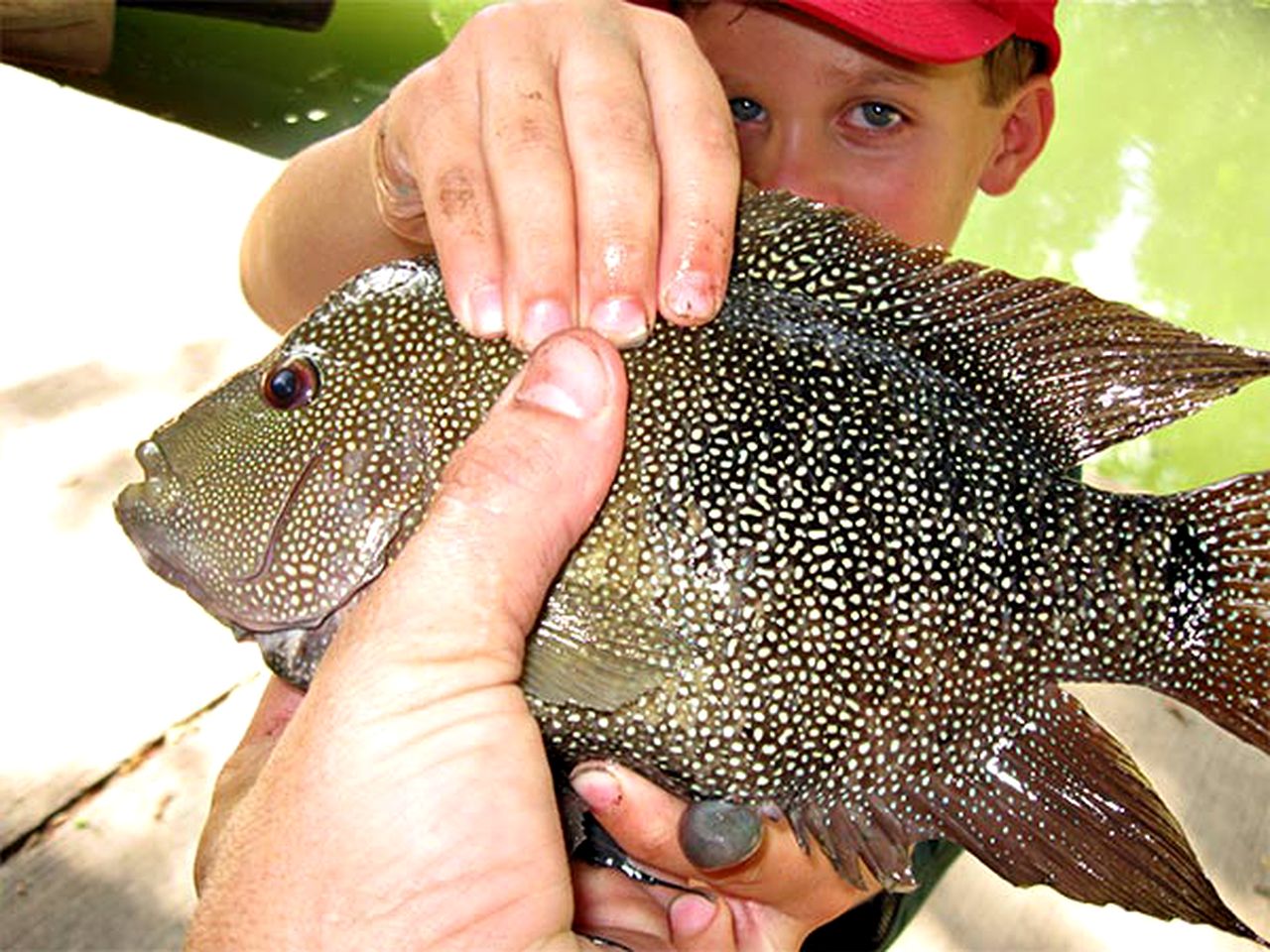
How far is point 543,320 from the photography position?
143 cm

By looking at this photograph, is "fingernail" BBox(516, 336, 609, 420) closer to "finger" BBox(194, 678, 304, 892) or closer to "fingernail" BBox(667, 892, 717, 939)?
"finger" BBox(194, 678, 304, 892)

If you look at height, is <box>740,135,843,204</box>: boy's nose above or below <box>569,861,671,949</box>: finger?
above

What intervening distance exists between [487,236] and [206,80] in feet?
19.8

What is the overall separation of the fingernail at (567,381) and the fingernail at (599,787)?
18.0 inches

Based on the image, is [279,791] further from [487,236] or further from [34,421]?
[34,421]

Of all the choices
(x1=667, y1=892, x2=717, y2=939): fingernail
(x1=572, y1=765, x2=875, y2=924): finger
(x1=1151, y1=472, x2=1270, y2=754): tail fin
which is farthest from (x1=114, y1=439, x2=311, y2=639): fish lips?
(x1=1151, y1=472, x2=1270, y2=754): tail fin

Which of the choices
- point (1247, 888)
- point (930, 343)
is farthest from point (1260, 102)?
point (930, 343)

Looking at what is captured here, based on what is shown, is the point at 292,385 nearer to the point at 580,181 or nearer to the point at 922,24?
the point at 580,181

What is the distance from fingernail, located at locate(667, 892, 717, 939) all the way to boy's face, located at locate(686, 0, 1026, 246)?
1198mm

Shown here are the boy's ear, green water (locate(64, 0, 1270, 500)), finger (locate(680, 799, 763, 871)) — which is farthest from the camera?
green water (locate(64, 0, 1270, 500))

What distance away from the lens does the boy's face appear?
226cm

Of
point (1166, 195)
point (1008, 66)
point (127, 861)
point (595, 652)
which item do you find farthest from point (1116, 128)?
point (595, 652)

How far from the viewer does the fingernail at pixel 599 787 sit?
60.0 inches

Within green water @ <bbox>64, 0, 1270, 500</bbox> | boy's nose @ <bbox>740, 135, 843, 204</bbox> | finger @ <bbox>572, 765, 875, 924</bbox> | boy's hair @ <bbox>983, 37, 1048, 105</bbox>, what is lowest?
green water @ <bbox>64, 0, 1270, 500</bbox>
